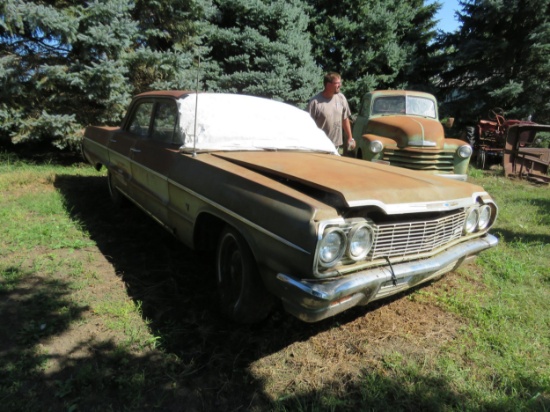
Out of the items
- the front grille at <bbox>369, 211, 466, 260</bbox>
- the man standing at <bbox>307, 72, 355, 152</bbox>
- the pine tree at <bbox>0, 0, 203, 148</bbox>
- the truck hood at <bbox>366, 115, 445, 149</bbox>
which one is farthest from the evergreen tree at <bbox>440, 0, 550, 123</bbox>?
the front grille at <bbox>369, 211, 466, 260</bbox>

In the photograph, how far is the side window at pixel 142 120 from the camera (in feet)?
13.9

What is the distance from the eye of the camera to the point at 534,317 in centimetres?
304

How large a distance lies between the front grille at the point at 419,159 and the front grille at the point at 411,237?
407 centimetres

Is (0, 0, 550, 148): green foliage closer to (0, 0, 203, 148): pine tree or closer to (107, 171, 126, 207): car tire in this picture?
(0, 0, 203, 148): pine tree

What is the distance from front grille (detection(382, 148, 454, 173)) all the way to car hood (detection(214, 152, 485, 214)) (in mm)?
3672

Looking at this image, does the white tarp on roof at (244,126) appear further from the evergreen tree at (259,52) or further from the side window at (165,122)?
the evergreen tree at (259,52)

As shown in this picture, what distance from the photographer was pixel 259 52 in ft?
32.7

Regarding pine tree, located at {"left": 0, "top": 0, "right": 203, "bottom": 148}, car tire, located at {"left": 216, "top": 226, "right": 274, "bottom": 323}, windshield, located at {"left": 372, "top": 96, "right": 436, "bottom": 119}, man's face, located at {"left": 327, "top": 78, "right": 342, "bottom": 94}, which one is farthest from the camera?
windshield, located at {"left": 372, "top": 96, "right": 436, "bottom": 119}

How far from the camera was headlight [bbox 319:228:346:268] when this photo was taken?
208cm

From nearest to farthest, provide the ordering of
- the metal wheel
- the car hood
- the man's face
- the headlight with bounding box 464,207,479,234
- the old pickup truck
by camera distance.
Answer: the car hood → the headlight with bounding box 464,207,479,234 → the man's face → the old pickup truck → the metal wheel

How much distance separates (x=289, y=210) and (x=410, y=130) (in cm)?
530

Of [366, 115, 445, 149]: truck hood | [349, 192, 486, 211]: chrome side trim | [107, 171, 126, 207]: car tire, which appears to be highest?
[366, 115, 445, 149]: truck hood

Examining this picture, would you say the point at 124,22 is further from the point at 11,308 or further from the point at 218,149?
the point at 11,308

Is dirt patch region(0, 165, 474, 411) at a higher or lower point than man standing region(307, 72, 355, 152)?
lower
